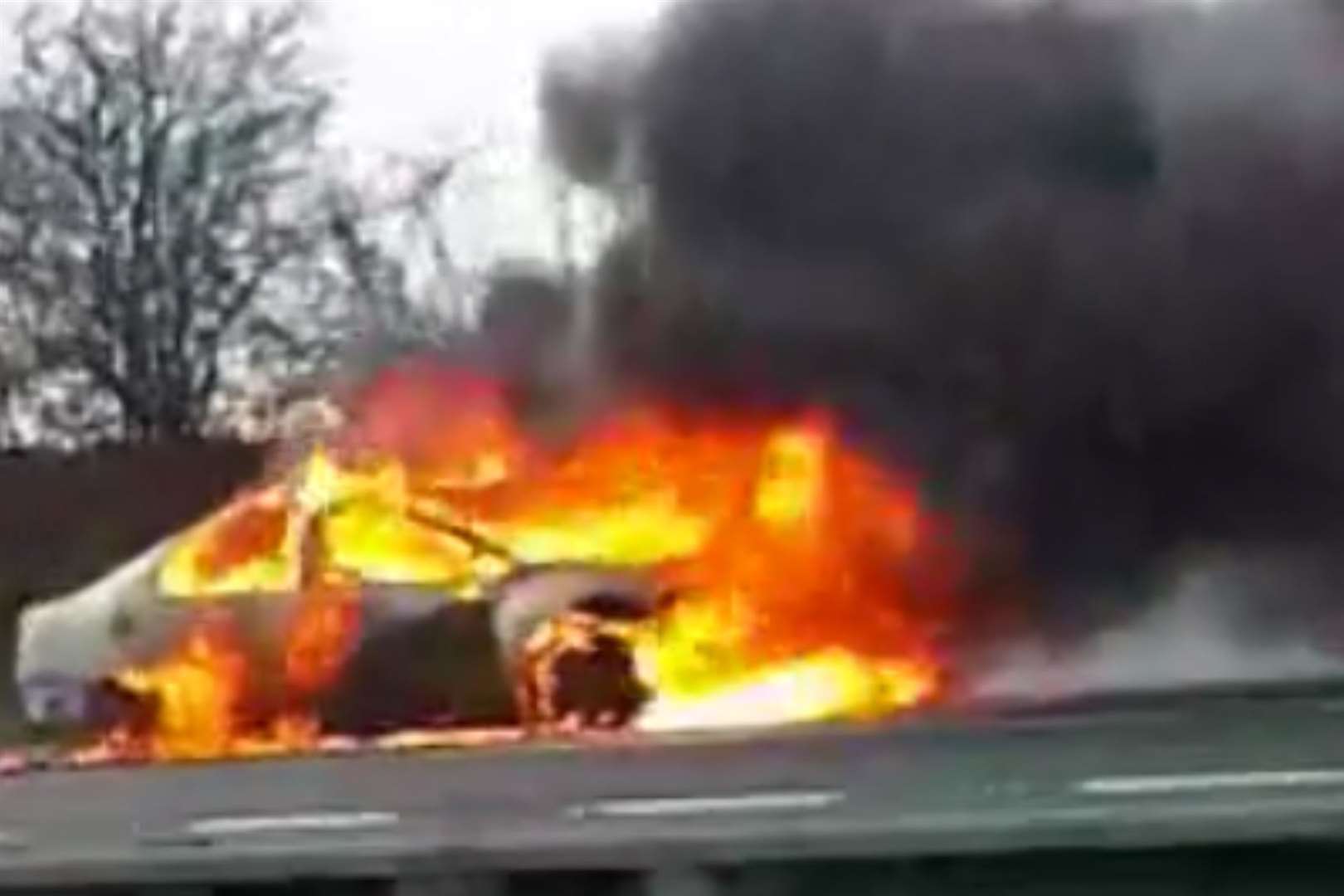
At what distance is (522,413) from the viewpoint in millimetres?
17906

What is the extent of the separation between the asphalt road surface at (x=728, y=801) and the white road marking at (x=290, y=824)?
17 millimetres

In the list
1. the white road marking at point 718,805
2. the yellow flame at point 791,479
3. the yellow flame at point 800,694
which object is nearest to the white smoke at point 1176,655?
the yellow flame at point 800,694

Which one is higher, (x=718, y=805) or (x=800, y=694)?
(x=800, y=694)

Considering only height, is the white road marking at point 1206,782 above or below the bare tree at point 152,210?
below

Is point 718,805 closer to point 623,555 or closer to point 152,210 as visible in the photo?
point 623,555

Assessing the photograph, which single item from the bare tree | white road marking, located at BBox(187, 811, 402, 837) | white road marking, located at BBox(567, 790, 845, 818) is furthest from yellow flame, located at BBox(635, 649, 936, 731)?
the bare tree

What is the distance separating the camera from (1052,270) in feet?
57.1

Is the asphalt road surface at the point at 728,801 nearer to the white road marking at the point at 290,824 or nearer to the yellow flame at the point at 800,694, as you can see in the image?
the white road marking at the point at 290,824

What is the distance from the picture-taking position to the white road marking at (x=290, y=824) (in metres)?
7.31

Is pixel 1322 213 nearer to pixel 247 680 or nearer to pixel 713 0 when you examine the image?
pixel 713 0

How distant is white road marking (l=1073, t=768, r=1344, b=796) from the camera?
668 cm

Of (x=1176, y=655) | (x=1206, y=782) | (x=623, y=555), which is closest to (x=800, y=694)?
(x=623, y=555)

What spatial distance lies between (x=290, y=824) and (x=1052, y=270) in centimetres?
977

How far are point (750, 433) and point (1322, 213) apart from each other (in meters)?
2.60
